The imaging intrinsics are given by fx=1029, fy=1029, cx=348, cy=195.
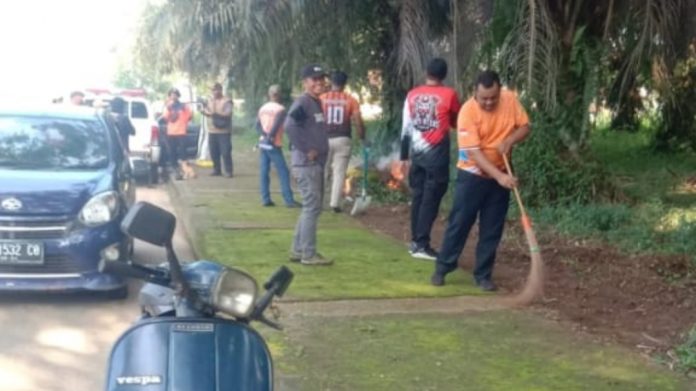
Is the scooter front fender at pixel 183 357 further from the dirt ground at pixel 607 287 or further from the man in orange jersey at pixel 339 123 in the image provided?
the man in orange jersey at pixel 339 123

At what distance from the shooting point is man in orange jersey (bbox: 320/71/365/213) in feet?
41.1

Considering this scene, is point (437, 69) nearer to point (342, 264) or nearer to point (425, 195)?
point (425, 195)

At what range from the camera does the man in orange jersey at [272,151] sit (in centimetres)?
1363

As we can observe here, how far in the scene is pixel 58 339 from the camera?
23.6 feet

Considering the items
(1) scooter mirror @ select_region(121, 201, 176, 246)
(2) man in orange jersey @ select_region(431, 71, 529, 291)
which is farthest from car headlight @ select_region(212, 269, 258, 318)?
(2) man in orange jersey @ select_region(431, 71, 529, 291)

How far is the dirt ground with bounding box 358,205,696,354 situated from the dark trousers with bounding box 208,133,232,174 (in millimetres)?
7377

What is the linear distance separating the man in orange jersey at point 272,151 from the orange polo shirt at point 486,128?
241 inches

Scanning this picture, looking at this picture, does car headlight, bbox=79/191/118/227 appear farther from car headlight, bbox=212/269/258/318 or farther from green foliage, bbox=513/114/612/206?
green foliage, bbox=513/114/612/206

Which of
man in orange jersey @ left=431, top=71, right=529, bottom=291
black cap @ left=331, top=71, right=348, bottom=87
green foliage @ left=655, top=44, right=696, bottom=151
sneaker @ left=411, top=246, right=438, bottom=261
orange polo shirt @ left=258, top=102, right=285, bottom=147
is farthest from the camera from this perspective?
green foliage @ left=655, top=44, right=696, bottom=151

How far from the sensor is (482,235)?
7.94 meters

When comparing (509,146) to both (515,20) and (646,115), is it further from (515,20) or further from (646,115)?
(646,115)

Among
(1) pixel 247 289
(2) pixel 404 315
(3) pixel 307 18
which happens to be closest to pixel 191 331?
(1) pixel 247 289

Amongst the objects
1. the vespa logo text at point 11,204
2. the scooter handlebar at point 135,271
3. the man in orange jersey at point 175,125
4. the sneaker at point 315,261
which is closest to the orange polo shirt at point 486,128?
the sneaker at point 315,261

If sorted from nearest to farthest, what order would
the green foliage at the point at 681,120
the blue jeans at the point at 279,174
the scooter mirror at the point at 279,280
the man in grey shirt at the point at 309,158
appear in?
the scooter mirror at the point at 279,280, the man in grey shirt at the point at 309,158, the blue jeans at the point at 279,174, the green foliage at the point at 681,120
